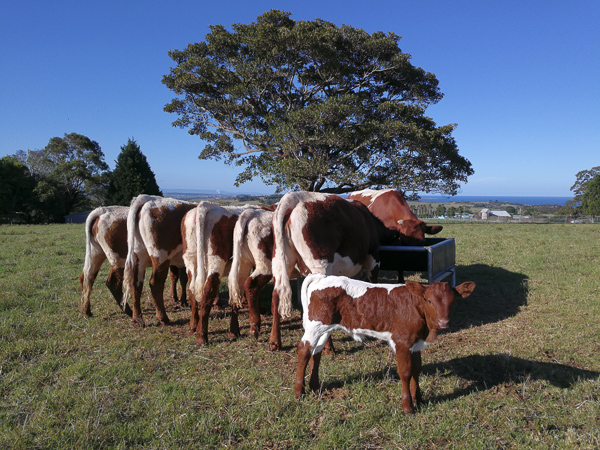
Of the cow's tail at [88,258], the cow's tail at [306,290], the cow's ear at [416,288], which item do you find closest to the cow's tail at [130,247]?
the cow's tail at [88,258]

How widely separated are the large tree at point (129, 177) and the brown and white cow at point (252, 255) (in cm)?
2713

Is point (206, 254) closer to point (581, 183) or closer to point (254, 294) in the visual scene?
point (254, 294)

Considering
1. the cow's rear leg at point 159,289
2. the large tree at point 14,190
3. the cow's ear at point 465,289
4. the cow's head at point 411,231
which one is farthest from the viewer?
the large tree at point 14,190

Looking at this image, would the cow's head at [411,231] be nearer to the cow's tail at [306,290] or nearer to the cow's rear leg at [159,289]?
the cow's tail at [306,290]

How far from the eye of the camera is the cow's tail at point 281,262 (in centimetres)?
471

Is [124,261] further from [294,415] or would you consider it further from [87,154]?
[87,154]

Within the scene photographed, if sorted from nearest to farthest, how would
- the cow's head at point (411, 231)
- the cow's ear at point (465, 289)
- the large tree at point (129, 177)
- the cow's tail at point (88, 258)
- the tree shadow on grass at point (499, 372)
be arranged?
the cow's ear at point (465, 289) → the tree shadow on grass at point (499, 372) → the cow's tail at point (88, 258) → the cow's head at point (411, 231) → the large tree at point (129, 177)

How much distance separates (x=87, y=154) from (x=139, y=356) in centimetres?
3998

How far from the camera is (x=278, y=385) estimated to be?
3.93 metres

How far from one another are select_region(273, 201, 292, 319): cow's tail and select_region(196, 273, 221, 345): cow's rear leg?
1030mm

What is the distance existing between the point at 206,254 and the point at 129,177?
91.9 feet

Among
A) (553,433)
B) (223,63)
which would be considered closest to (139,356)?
(553,433)

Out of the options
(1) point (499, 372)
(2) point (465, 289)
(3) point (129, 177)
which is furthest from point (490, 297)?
(3) point (129, 177)

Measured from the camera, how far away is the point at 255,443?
2.94 m
